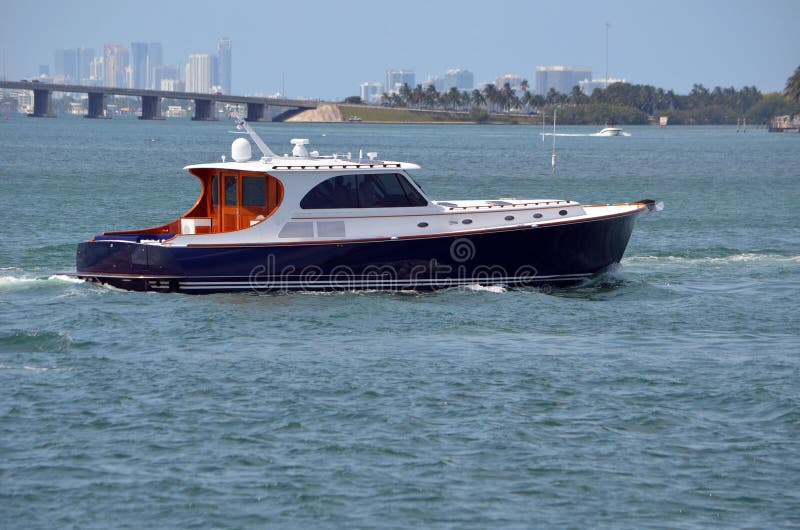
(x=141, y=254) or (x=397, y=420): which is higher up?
(x=141, y=254)

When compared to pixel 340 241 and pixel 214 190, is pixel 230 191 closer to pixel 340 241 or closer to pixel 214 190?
pixel 214 190

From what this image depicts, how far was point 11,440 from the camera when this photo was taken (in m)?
15.8

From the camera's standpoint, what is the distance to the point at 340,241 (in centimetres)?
2450

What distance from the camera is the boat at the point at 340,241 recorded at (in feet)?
80.5

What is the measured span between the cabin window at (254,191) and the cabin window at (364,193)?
100 centimetres

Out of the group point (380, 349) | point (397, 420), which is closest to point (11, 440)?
point (397, 420)

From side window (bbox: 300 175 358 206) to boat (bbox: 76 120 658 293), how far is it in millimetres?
21

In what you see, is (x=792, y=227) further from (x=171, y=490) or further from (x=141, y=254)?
(x=171, y=490)

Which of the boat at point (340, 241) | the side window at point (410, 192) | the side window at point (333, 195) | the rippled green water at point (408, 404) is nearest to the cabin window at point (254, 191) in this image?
the boat at point (340, 241)

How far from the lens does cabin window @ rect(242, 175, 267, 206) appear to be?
25.1 m

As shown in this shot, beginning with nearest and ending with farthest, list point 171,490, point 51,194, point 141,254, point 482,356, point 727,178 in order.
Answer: point 171,490, point 482,356, point 141,254, point 51,194, point 727,178

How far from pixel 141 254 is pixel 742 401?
12708 millimetres

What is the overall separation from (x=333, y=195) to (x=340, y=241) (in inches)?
39.4

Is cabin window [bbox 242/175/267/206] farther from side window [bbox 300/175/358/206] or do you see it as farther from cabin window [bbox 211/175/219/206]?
side window [bbox 300/175/358/206]
